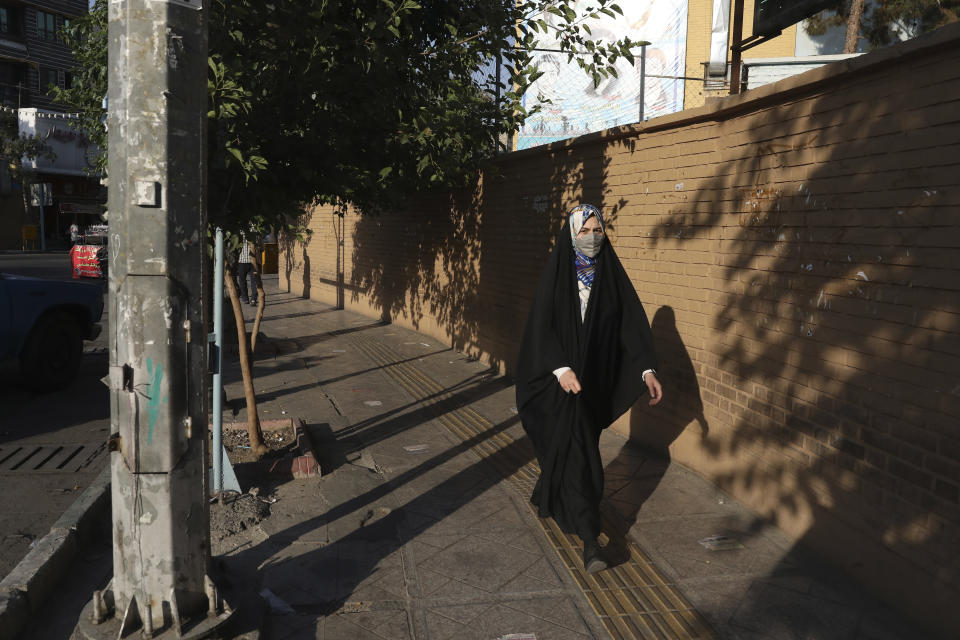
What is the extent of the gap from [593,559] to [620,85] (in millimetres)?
20961

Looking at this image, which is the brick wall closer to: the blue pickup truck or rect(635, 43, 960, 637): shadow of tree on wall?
rect(635, 43, 960, 637): shadow of tree on wall

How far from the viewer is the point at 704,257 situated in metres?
5.29

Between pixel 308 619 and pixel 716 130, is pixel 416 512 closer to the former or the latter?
pixel 308 619

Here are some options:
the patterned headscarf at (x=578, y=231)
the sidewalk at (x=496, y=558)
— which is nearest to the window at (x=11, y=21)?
the sidewalk at (x=496, y=558)

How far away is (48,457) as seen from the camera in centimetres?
607

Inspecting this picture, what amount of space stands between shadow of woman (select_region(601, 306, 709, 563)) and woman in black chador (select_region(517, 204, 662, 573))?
2.66 ft

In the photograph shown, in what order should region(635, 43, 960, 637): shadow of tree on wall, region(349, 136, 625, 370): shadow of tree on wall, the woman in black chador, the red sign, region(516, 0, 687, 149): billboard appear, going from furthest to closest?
the red sign < region(516, 0, 687, 149): billboard < region(349, 136, 625, 370): shadow of tree on wall < the woman in black chador < region(635, 43, 960, 637): shadow of tree on wall

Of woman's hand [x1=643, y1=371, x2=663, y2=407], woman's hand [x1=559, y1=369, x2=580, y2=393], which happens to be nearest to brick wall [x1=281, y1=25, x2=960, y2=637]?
woman's hand [x1=643, y1=371, x2=663, y2=407]

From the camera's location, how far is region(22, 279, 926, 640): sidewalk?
346cm

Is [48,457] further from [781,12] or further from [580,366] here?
[781,12]

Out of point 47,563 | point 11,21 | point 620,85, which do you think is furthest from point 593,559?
point 11,21

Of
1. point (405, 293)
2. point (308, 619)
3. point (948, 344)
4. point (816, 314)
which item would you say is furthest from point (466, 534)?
point (405, 293)

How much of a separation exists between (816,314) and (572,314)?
4.23 ft

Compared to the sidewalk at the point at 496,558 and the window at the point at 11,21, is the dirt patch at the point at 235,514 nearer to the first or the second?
the sidewalk at the point at 496,558
